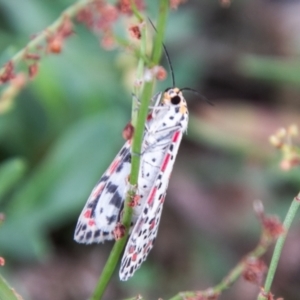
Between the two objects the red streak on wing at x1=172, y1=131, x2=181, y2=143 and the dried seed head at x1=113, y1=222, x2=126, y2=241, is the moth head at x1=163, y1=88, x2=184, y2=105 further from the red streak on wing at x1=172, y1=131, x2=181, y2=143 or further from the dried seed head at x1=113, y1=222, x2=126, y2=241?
the dried seed head at x1=113, y1=222, x2=126, y2=241

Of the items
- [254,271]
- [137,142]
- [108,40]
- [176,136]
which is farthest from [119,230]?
[176,136]

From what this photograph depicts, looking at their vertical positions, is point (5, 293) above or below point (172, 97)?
above

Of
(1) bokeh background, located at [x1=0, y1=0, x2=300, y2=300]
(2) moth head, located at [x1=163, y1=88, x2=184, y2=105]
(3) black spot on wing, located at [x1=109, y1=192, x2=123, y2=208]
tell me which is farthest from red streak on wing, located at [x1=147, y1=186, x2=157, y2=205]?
(1) bokeh background, located at [x1=0, y1=0, x2=300, y2=300]

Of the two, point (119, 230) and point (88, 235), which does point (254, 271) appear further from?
point (88, 235)

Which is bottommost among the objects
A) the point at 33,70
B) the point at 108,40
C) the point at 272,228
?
the point at 272,228

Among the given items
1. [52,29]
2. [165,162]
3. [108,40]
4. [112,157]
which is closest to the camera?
[108,40]

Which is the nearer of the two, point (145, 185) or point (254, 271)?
point (254, 271)

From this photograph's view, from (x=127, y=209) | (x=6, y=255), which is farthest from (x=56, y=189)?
(x=127, y=209)

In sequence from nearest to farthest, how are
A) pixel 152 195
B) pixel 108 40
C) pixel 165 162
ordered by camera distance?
pixel 108 40 < pixel 152 195 < pixel 165 162
